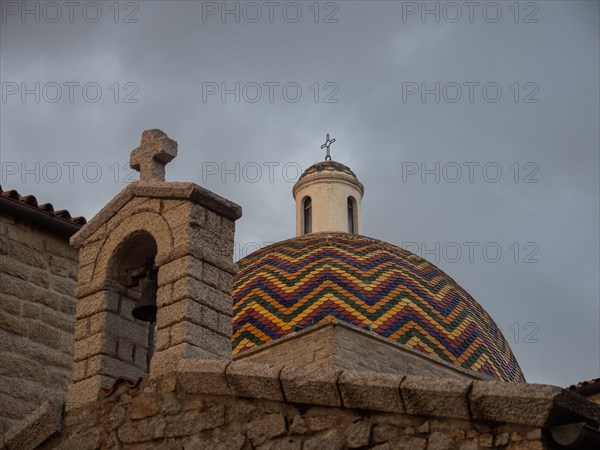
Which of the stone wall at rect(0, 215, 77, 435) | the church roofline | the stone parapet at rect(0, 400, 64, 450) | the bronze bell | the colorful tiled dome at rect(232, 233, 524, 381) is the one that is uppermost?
the colorful tiled dome at rect(232, 233, 524, 381)

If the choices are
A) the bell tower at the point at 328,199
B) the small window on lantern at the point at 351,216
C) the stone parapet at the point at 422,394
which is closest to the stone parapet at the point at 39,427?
the stone parapet at the point at 422,394

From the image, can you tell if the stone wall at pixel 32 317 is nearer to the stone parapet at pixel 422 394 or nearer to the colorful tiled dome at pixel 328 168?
the stone parapet at pixel 422 394

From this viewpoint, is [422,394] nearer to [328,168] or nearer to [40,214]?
[40,214]

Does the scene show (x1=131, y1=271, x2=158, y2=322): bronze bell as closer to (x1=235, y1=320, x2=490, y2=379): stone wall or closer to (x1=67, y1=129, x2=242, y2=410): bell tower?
(x1=67, y1=129, x2=242, y2=410): bell tower

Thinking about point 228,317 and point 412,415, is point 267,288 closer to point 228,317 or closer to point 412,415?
point 228,317

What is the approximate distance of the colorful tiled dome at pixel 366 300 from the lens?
1677 cm

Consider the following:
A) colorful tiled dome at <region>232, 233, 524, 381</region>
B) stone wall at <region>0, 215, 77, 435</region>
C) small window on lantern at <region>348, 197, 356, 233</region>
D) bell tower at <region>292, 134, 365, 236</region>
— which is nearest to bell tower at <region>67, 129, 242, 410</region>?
stone wall at <region>0, 215, 77, 435</region>

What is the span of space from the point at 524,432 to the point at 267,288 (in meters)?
11.4

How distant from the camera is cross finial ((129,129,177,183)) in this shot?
29.5ft

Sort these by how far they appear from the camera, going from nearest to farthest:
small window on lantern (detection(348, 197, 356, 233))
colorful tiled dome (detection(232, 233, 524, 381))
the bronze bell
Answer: the bronze bell < colorful tiled dome (detection(232, 233, 524, 381)) < small window on lantern (detection(348, 197, 356, 233))

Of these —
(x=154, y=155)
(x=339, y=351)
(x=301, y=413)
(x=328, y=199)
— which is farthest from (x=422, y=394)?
(x=328, y=199)

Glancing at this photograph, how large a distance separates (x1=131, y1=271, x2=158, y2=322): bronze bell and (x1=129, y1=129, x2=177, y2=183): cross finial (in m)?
0.70

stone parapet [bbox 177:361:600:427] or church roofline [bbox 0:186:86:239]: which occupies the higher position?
church roofline [bbox 0:186:86:239]

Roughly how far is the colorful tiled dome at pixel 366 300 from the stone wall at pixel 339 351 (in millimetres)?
734
